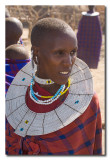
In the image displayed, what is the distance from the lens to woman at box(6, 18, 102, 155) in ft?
4.32

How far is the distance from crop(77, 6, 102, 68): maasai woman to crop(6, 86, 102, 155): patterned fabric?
521 centimetres

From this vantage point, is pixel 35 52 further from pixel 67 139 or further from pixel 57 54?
pixel 67 139

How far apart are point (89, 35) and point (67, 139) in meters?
5.43

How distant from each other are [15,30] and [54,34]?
1.51 m

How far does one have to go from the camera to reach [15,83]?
175cm

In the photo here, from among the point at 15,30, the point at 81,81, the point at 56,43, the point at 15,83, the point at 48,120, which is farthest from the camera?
the point at 15,30

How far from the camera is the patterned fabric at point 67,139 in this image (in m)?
1.43

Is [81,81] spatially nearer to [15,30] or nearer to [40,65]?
[40,65]

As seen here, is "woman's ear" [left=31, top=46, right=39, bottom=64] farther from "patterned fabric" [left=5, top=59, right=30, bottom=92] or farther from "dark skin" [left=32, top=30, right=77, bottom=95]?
"patterned fabric" [left=5, top=59, right=30, bottom=92]

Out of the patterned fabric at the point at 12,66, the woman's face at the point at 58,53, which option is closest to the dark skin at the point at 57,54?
the woman's face at the point at 58,53

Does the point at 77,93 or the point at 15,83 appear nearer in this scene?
the point at 77,93

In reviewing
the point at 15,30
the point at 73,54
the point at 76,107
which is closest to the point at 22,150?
the point at 76,107

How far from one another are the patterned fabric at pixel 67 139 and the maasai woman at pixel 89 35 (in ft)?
17.1

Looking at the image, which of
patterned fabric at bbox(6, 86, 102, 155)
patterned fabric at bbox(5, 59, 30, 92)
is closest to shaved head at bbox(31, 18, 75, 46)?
patterned fabric at bbox(6, 86, 102, 155)
